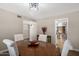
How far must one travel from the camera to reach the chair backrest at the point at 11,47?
1203mm

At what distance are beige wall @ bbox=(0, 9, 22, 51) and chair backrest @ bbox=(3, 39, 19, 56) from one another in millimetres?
46

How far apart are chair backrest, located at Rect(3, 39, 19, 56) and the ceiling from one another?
0.36 metres

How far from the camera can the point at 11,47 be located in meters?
1.23

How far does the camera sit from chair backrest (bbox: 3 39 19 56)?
3.95 feet

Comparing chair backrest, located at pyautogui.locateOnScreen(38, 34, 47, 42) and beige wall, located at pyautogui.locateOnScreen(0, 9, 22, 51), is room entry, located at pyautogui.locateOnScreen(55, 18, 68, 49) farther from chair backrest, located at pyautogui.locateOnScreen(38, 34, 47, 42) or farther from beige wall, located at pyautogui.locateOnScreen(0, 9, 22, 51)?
beige wall, located at pyautogui.locateOnScreen(0, 9, 22, 51)

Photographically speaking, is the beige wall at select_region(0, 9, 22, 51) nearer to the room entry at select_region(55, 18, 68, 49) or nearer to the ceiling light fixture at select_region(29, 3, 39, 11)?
the ceiling light fixture at select_region(29, 3, 39, 11)

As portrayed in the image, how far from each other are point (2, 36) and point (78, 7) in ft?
3.14

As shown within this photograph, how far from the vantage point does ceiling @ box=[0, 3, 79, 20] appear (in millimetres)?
1194

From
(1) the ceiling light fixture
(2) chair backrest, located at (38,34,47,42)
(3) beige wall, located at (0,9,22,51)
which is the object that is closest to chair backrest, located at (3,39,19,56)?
(3) beige wall, located at (0,9,22,51)

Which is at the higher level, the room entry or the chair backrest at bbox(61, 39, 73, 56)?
the room entry

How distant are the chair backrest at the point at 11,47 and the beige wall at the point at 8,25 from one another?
5 cm

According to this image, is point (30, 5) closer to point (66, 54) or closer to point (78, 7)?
point (78, 7)

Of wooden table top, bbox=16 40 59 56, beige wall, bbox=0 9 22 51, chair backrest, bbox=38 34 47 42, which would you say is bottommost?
wooden table top, bbox=16 40 59 56

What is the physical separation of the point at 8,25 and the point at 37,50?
1.49ft
